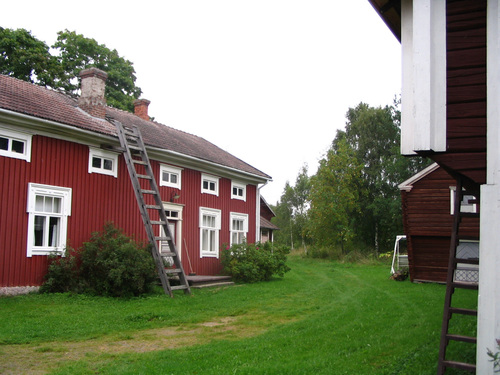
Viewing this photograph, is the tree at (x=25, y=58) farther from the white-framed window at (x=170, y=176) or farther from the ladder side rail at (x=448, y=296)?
the ladder side rail at (x=448, y=296)

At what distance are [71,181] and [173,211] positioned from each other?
4.38 m

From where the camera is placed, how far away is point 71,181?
13383 mm

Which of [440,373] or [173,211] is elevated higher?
[173,211]

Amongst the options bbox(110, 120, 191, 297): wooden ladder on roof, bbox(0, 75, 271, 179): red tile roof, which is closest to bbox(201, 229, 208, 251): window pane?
bbox(0, 75, 271, 179): red tile roof

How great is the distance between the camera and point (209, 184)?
62.2ft

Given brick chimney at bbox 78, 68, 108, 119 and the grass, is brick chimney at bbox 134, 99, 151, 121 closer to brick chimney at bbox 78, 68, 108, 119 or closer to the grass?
brick chimney at bbox 78, 68, 108, 119

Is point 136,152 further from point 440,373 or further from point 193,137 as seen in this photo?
point 440,373

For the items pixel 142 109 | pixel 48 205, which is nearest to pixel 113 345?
pixel 48 205

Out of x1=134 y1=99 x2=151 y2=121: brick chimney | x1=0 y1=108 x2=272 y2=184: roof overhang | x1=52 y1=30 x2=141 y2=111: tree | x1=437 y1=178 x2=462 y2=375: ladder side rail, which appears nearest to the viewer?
x1=437 y1=178 x2=462 y2=375: ladder side rail

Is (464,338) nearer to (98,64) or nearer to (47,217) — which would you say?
(47,217)

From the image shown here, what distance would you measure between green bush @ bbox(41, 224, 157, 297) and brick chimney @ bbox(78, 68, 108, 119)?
469 cm

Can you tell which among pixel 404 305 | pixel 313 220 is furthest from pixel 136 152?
pixel 313 220

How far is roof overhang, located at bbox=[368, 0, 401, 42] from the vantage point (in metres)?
6.64

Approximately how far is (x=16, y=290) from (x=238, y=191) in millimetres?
10586
